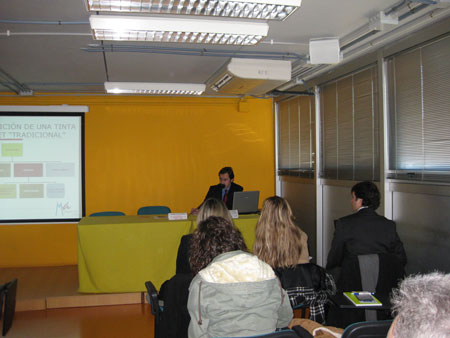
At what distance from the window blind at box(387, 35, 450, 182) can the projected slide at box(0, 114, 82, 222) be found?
4609 millimetres

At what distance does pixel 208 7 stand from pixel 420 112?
217cm

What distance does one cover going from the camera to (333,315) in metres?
3.33

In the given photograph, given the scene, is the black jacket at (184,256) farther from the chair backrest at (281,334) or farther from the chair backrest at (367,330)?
the chair backrest at (367,330)

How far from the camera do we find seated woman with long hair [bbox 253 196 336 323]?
270 cm

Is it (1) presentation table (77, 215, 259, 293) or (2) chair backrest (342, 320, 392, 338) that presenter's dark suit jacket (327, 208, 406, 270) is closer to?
(2) chair backrest (342, 320, 392, 338)

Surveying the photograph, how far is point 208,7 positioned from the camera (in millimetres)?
2553

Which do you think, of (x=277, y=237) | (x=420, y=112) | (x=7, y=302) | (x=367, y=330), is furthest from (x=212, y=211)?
(x=7, y=302)

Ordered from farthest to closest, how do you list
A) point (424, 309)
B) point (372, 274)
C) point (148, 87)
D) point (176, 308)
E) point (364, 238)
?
1. point (148, 87)
2. point (364, 238)
3. point (372, 274)
4. point (176, 308)
5. point (424, 309)

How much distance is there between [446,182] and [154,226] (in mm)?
2914

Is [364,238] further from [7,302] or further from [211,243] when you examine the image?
[7,302]

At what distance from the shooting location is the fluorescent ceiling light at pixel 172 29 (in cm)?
288

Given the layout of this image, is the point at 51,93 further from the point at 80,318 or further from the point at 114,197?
the point at 80,318

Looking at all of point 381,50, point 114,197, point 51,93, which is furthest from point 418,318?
point 51,93

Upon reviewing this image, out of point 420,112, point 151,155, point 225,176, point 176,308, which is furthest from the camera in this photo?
point 151,155
